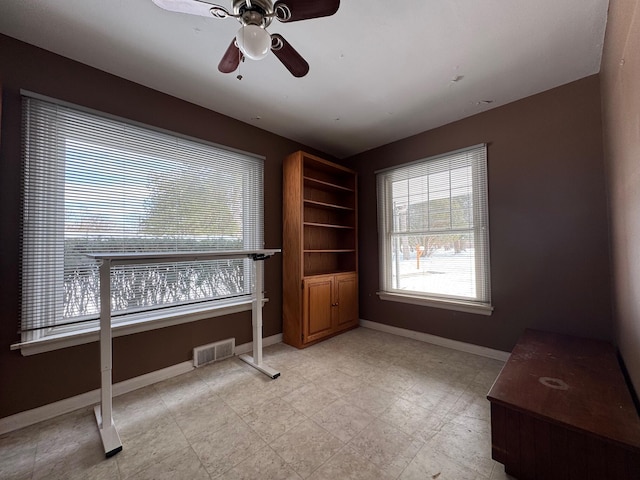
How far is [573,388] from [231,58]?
108 inches

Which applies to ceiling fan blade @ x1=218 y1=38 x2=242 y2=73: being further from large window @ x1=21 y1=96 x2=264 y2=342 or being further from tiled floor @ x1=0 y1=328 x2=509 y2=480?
tiled floor @ x1=0 y1=328 x2=509 y2=480

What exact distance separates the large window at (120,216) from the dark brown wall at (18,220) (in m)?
0.07

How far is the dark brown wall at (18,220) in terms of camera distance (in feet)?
5.62

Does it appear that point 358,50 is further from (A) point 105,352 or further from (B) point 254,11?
(A) point 105,352

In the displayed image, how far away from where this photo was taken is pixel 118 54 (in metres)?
1.93

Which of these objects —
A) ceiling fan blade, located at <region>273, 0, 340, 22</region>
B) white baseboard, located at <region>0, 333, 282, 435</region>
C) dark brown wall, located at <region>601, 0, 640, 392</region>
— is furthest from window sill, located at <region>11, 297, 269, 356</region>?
dark brown wall, located at <region>601, 0, 640, 392</region>

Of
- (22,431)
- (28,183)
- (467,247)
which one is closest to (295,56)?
(28,183)

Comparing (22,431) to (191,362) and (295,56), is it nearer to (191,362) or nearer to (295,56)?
(191,362)

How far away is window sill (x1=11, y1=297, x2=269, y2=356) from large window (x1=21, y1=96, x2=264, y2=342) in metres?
0.03

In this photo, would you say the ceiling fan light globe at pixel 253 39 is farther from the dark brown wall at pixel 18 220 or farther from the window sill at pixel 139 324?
the window sill at pixel 139 324

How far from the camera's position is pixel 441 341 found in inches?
119

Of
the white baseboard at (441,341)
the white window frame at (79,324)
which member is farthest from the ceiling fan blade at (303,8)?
the white baseboard at (441,341)

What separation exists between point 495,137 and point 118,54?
3519mm

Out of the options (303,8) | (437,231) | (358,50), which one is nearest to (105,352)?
(303,8)
